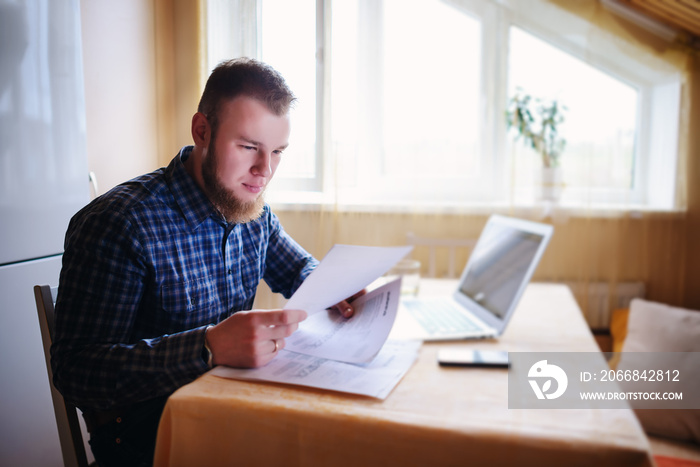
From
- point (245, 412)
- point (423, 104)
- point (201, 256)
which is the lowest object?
point (245, 412)

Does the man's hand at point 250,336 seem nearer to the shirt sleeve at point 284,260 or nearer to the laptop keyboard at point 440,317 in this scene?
the laptop keyboard at point 440,317

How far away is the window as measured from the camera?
211 cm

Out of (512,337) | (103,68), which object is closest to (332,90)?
(103,68)

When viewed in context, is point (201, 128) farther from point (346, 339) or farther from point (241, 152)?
point (346, 339)

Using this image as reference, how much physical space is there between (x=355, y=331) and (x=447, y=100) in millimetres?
1586

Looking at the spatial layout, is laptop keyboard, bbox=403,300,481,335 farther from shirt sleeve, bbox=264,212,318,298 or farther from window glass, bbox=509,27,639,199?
window glass, bbox=509,27,639,199

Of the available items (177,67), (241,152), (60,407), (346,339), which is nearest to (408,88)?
(177,67)

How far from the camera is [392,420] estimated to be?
25.6 inches

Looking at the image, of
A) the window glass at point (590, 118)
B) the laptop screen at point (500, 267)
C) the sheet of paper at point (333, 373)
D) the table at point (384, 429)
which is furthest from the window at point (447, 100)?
the table at point (384, 429)

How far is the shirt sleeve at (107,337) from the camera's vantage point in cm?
78

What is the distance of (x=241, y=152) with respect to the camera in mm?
1026

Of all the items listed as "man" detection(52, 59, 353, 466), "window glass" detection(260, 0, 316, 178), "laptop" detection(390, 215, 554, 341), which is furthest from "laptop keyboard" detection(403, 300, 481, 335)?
"window glass" detection(260, 0, 316, 178)

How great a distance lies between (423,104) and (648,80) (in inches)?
38.6

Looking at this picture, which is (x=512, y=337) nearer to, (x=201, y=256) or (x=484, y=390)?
(x=484, y=390)
